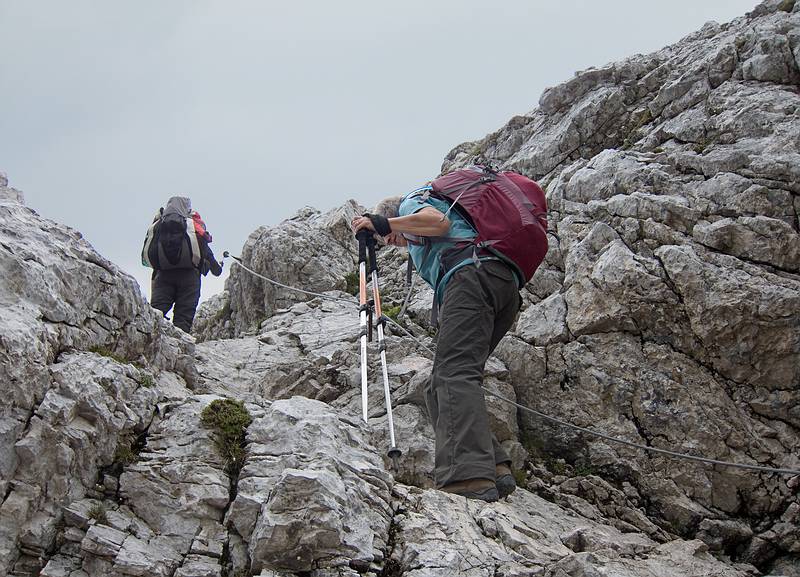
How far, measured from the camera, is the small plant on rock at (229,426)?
7672 millimetres

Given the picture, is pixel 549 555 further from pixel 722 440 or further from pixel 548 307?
pixel 548 307

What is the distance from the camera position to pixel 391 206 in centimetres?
1046

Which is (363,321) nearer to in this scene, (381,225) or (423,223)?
(381,225)

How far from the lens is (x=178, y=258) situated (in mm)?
15398

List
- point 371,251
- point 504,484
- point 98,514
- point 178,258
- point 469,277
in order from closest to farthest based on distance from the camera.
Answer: point 98,514, point 504,484, point 469,277, point 371,251, point 178,258

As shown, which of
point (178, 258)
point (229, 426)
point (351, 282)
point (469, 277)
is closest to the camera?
point (229, 426)

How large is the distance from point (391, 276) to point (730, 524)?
964cm

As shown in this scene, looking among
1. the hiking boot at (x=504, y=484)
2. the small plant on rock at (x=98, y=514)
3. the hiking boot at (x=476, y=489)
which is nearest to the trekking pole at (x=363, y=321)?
the hiking boot at (x=476, y=489)

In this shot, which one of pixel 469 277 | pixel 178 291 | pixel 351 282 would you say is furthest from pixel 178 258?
pixel 469 277

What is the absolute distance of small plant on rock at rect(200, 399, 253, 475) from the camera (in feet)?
25.2

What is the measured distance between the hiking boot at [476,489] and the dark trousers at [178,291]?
30.4 feet

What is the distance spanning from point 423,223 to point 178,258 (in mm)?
7891

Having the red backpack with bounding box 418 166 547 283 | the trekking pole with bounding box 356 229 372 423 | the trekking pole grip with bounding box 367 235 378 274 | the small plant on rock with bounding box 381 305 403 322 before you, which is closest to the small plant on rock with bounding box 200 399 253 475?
the trekking pole with bounding box 356 229 372 423

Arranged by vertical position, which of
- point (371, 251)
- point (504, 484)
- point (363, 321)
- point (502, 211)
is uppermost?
point (371, 251)
